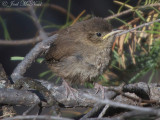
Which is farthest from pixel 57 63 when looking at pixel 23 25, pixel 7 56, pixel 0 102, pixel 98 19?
pixel 23 25

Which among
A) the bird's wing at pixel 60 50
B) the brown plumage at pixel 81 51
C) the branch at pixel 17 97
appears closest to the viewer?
the branch at pixel 17 97

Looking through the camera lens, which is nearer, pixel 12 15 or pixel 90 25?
pixel 90 25

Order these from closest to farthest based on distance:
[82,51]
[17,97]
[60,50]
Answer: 1. [17,97]
2. [82,51]
3. [60,50]

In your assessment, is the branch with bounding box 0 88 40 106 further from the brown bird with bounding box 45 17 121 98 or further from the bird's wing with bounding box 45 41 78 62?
the bird's wing with bounding box 45 41 78 62

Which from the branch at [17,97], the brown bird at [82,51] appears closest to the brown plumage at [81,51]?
the brown bird at [82,51]

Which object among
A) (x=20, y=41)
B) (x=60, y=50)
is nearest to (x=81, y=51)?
(x=60, y=50)

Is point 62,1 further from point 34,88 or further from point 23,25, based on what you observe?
point 34,88

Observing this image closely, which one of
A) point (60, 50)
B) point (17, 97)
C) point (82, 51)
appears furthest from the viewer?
point (60, 50)

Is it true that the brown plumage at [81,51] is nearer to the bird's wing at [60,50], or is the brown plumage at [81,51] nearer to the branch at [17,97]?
the bird's wing at [60,50]

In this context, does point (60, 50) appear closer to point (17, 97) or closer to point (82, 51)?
point (82, 51)
